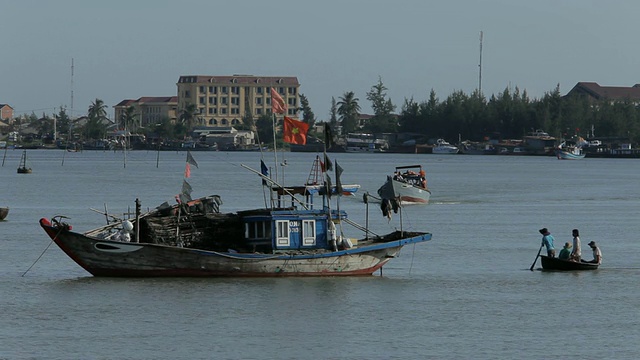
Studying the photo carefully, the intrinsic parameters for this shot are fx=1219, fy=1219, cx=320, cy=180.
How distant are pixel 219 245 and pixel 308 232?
3161 millimetres

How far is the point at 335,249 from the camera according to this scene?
4181 centimetres

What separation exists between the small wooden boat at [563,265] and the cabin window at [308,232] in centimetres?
933

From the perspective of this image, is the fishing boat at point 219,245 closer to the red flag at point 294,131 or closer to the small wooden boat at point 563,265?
the red flag at point 294,131

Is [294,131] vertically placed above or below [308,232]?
above

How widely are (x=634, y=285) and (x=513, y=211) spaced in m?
39.0

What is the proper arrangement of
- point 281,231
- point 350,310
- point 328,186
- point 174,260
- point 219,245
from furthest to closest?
point 328,186 < point 219,245 < point 281,231 < point 174,260 < point 350,310

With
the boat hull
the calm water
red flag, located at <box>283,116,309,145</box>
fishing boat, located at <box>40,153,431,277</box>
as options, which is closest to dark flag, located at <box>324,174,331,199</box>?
fishing boat, located at <box>40,153,431,277</box>

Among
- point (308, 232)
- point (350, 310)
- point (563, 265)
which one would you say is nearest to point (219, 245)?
point (308, 232)

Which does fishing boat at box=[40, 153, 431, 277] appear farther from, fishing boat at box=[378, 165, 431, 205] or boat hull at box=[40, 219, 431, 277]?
fishing boat at box=[378, 165, 431, 205]

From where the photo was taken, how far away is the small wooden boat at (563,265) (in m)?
44.8

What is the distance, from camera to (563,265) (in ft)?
148

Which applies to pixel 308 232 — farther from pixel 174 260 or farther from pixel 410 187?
pixel 410 187

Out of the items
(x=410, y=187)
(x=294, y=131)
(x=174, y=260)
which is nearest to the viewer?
(x=294, y=131)

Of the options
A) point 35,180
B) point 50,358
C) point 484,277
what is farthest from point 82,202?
point 50,358
